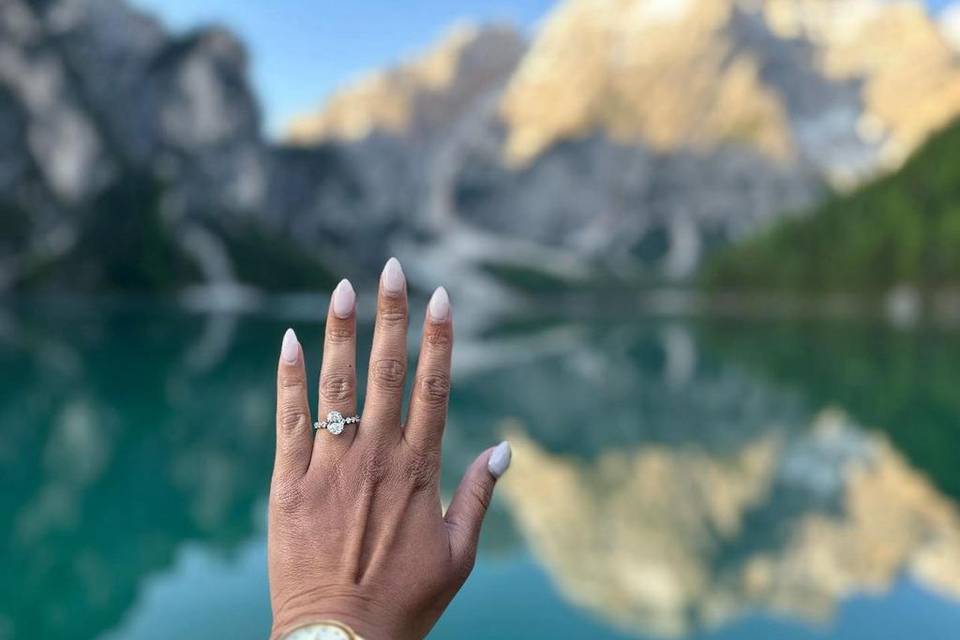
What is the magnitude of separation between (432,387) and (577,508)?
6.20 meters

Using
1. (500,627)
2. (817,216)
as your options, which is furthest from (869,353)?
(817,216)

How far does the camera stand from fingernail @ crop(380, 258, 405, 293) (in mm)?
2160

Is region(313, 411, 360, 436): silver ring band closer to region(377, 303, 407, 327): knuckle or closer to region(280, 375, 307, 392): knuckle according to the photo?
region(280, 375, 307, 392): knuckle

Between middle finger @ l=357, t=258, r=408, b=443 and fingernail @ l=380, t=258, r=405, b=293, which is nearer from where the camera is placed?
fingernail @ l=380, t=258, r=405, b=293

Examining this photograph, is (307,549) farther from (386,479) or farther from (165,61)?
(165,61)

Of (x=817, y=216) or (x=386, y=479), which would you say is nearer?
(x=386, y=479)

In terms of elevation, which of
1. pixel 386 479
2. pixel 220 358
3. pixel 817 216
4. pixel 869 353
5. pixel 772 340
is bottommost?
pixel 386 479

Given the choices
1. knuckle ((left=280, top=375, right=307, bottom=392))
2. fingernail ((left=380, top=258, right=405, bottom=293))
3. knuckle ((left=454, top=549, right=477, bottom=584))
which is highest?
fingernail ((left=380, top=258, right=405, bottom=293))

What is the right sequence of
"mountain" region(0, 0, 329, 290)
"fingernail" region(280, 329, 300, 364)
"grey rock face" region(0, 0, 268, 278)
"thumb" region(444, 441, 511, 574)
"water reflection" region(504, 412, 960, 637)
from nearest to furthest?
"fingernail" region(280, 329, 300, 364) → "thumb" region(444, 441, 511, 574) → "water reflection" region(504, 412, 960, 637) → "mountain" region(0, 0, 329, 290) → "grey rock face" region(0, 0, 268, 278)

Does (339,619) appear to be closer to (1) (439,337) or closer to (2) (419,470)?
(2) (419,470)

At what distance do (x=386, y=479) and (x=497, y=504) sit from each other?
6.00 metres

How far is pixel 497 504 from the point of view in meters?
8.10

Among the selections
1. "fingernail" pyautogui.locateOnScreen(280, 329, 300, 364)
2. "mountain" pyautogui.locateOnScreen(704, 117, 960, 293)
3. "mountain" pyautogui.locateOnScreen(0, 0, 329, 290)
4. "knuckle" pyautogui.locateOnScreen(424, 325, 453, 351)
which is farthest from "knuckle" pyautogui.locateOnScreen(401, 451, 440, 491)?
"mountain" pyautogui.locateOnScreen(0, 0, 329, 290)

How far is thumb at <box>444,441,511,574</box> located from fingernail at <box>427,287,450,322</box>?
1.51ft
